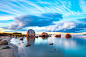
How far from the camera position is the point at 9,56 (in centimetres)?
1395

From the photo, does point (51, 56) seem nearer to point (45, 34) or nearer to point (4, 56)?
point (4, 56)

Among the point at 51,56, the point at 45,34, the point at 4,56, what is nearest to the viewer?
the point at 4,56

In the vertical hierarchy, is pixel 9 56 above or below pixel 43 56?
above

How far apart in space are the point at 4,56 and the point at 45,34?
142 meters

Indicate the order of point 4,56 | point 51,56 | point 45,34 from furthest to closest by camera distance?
point 45,34, point 51,56, point 4,56

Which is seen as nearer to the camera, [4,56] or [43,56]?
[4,56]

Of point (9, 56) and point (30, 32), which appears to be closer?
point (9, 56)

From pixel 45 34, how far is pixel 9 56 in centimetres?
14188

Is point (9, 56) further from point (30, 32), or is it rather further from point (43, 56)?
point (30, 32)

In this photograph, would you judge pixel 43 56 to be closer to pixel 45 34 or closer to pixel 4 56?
pixel 4 56

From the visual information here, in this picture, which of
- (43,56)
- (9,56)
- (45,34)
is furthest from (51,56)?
(45,34)

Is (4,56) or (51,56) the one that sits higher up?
(4,56)

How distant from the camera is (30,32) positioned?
527 ft

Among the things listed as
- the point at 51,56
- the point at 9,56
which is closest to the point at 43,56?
the point at 51,56
